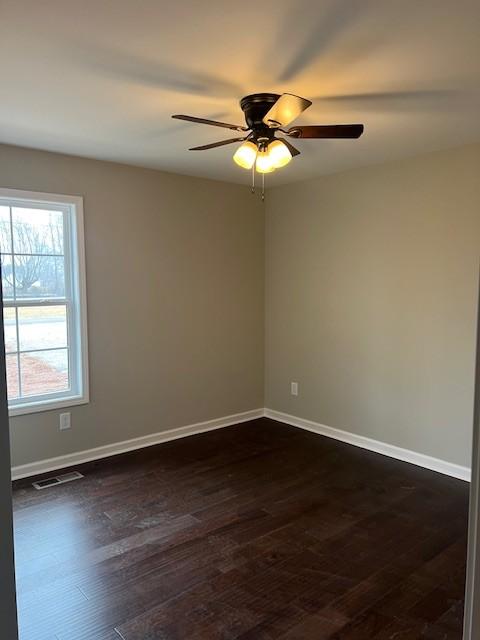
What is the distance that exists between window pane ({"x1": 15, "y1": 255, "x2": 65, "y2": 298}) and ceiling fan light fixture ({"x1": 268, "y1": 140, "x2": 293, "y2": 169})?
2.02 metres

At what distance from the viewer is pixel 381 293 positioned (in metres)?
3.91

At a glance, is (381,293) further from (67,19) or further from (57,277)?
(67,19)

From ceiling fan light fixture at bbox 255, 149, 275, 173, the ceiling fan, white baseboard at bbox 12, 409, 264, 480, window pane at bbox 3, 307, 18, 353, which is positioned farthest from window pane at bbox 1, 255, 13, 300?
ceiling fan light fixture at bbox 255, 149, 275, 173

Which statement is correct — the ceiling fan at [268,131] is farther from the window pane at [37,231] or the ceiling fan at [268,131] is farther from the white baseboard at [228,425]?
the white baseboard at [228,425]

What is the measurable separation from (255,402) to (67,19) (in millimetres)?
3919

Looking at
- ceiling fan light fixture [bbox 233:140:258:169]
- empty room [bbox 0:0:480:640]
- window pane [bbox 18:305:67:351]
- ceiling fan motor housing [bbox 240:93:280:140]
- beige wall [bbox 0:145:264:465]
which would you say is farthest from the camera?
beige wall [bbox 0:145:264:465]

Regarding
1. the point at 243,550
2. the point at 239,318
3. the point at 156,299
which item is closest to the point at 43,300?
the point at 156,299

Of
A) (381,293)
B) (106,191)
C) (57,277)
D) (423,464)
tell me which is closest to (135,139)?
(106,191)

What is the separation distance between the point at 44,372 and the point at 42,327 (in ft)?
1.15

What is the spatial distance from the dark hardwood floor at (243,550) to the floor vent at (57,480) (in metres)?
0.07

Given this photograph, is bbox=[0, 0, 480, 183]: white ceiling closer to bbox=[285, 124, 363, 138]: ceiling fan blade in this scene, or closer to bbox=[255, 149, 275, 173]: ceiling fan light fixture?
bbox=[285, 124, 363, 138]: ceiling fan blade

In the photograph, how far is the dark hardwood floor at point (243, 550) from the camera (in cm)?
203

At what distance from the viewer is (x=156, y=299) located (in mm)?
4121

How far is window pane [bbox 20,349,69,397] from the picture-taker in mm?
3531
